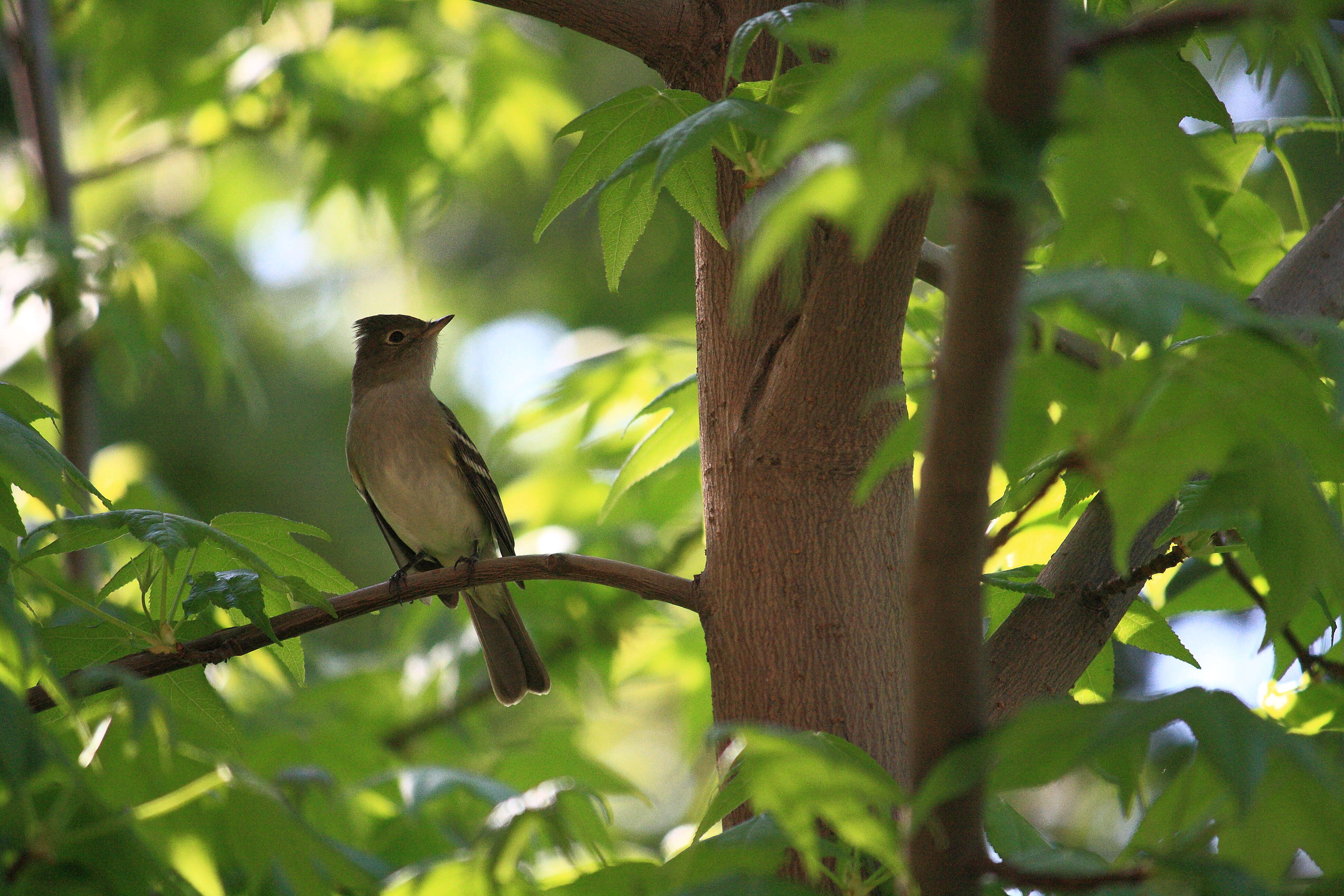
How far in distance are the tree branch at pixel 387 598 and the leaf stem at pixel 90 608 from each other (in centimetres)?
4

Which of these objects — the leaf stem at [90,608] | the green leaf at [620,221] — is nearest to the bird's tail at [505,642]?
the leaf stem at [90,608]

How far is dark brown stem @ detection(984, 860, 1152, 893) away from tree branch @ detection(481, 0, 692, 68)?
147 cm

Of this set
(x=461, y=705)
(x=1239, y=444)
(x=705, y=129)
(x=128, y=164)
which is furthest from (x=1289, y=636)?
(x=128, y=164)

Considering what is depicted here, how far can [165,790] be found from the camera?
1484 mm

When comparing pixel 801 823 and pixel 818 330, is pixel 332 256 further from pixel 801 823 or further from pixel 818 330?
pixel 801 823

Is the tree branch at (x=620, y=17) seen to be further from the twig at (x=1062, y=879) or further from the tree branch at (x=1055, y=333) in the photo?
the twig at (x=1062, y=879)

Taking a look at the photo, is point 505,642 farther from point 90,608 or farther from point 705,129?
point 705,129

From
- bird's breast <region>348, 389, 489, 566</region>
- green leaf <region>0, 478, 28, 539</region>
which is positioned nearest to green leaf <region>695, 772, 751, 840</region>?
green leaf <region>0, 478, 28, 539</region>

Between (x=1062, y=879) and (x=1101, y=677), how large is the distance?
3.80 feet

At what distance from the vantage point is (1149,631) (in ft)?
7.16

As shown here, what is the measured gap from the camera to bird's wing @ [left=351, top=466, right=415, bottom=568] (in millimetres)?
4895

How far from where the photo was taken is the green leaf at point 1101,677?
2.19 m

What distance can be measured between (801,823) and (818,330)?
0.96 meters

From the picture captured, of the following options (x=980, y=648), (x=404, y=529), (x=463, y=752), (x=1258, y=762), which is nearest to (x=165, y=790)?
(x=980, y=648)
